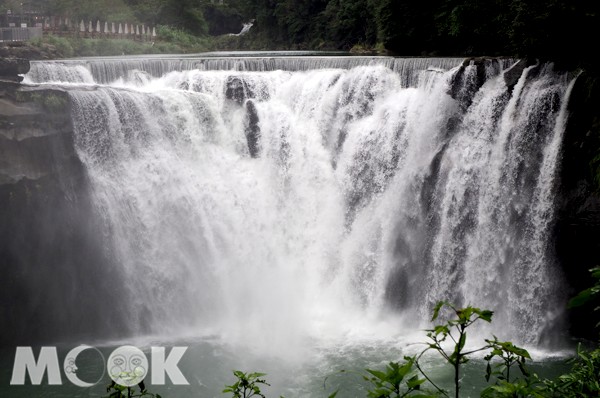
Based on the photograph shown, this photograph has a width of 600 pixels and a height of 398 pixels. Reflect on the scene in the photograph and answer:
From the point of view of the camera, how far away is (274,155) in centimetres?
1675

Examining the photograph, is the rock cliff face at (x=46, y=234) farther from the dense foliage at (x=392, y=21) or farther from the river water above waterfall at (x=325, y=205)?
the dense foliage at (x=392, y=21)

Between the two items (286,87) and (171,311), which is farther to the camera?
(286,87)

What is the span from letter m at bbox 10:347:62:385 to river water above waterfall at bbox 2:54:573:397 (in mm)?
1652

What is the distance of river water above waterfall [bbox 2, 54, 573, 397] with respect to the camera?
42.2 feet

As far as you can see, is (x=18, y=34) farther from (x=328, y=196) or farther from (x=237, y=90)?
(x=328, y=196)

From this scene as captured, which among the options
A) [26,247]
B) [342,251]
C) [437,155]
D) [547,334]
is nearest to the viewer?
[547,334]

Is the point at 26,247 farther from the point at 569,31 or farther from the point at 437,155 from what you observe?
the point at 569,31

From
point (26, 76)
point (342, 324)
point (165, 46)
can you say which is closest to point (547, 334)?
point (342, 324)

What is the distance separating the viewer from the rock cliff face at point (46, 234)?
43.5 feet

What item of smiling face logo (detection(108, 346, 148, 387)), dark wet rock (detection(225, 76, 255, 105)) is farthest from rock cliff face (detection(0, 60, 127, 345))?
dark wet rock (detection(225, 76, 255, 105))

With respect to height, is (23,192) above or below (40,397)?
above

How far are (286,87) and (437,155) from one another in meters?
5.12

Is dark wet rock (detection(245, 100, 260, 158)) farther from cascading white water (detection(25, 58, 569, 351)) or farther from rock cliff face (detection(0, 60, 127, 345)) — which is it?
rock cliff face (detection(0, 60, 127, 345))

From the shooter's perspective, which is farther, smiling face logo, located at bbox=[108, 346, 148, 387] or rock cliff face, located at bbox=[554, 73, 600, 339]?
rock cliff face, located at bbox=[554, 73, 600, 339]
